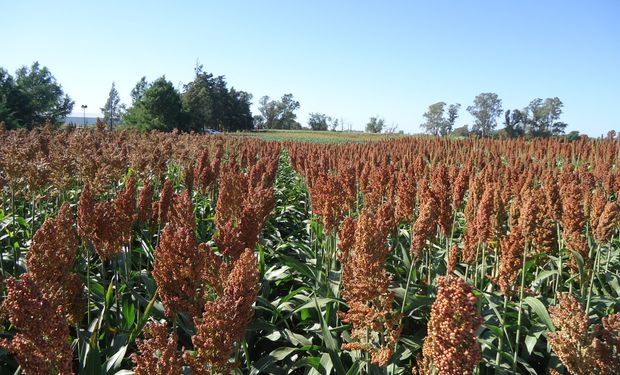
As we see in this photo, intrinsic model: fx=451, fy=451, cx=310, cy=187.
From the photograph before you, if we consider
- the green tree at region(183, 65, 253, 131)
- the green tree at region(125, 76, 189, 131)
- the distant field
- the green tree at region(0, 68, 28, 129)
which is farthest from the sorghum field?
the green tree at region(183, 65, 253, 131)

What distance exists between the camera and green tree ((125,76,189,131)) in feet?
212

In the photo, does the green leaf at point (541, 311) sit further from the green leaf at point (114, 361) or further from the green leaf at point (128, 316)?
the green leaf at point (128, 316)

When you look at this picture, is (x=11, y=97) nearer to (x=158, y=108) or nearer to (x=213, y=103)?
(x=158, y=108)

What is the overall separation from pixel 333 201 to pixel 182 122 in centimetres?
7064

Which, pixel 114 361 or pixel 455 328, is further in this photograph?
pixel 114 361

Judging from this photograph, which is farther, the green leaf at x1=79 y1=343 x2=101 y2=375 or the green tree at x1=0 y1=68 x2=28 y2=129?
the green tree at x1=0 y1=68 x2=28 y2=129

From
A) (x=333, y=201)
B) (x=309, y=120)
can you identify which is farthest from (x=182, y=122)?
(x=309, y=120)

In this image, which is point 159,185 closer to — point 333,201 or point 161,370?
point 333,201

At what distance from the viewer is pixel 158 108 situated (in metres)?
65.9

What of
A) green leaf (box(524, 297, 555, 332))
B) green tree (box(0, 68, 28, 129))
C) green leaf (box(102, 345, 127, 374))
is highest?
green tree (box(0, 68, 28, 129))

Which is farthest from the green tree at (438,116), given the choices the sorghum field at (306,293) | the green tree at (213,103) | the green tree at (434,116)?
the sorghum field at (306,293)

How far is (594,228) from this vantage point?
4.23 m

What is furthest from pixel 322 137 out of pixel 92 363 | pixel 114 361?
pixel 92 363

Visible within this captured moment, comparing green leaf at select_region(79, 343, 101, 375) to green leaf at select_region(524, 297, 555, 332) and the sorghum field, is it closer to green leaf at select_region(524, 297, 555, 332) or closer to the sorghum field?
the sorghum field
